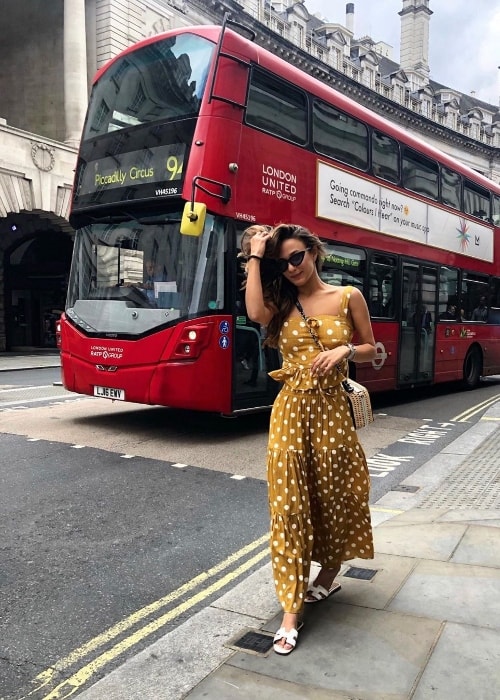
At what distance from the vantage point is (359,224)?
917 cm

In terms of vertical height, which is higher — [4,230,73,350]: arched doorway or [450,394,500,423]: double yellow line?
[4,230,73,350]: arched doorway

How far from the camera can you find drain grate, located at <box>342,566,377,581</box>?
3.23 metres

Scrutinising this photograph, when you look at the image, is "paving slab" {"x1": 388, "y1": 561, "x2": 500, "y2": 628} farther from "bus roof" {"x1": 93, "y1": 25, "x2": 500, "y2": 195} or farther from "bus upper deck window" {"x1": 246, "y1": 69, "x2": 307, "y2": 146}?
"bus roof" {"x1": 93, "y1": 25, "x2": 500, "y2": 195}

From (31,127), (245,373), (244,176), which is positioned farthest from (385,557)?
(31,127)

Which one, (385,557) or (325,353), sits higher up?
(325,353)

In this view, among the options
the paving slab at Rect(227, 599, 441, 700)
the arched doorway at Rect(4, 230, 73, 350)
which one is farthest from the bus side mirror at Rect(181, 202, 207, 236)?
the arched doorway at Rect(4, 230, 73, 350)

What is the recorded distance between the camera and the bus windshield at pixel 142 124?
6906mm

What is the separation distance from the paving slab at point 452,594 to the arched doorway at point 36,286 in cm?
2693

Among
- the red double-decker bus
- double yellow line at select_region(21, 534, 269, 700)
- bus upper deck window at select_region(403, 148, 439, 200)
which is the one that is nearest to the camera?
double yellow line at select_region(21, 534, 269, 700)

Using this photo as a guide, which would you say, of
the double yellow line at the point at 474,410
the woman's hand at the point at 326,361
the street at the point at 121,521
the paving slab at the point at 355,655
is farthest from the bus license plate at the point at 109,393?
the double yellow line at the point at 474,410

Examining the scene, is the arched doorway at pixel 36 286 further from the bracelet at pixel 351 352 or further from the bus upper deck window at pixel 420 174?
the bracelet at pixel 351 352

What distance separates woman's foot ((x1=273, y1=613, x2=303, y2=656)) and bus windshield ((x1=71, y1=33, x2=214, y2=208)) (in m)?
5.14

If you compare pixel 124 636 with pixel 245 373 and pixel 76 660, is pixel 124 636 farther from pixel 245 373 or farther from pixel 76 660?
pixel 245 373

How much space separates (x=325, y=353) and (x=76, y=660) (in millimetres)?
1695
